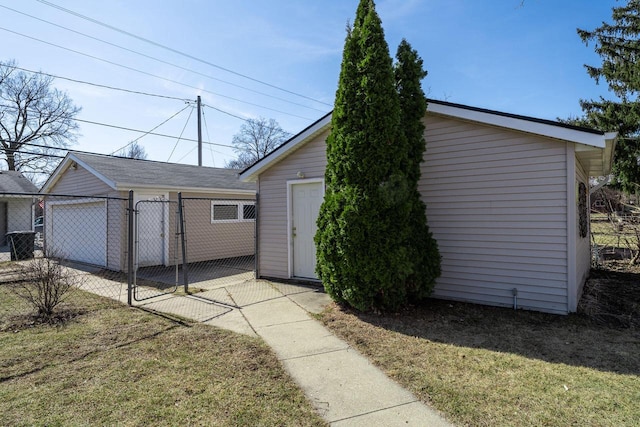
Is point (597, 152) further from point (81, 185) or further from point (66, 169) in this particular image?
point (66, 169)

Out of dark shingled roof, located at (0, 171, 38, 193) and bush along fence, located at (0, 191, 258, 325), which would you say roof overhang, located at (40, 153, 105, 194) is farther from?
dark shingled roof, located at (0, 171, 38, 193)

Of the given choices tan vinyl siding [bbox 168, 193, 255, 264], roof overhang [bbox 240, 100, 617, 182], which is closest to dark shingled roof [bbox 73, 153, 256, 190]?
tan vinyl siding [bbox 168, 193, 255, 264]

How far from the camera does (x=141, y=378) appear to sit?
3129 millimetres

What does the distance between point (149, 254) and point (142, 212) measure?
1248 millimetres

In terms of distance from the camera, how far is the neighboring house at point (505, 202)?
16.2ft

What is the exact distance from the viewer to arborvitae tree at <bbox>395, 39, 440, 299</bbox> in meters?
5.10

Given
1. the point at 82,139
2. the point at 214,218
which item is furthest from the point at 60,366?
the point at 82,139

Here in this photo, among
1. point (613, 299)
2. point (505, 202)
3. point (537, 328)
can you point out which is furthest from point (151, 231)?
point (613, 299)

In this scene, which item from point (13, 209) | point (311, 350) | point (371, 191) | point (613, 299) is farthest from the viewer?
point (13, 209)

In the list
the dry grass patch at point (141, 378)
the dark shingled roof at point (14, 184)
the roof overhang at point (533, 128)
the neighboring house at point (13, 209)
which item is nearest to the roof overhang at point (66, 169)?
the dry grass patch at point (141, 378)

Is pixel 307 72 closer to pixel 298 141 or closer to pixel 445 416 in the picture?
pixel 298 141

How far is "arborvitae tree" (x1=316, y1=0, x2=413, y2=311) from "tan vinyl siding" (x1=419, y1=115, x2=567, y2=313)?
4.30ft

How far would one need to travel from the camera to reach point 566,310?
4.96m

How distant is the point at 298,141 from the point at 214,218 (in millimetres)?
5381
